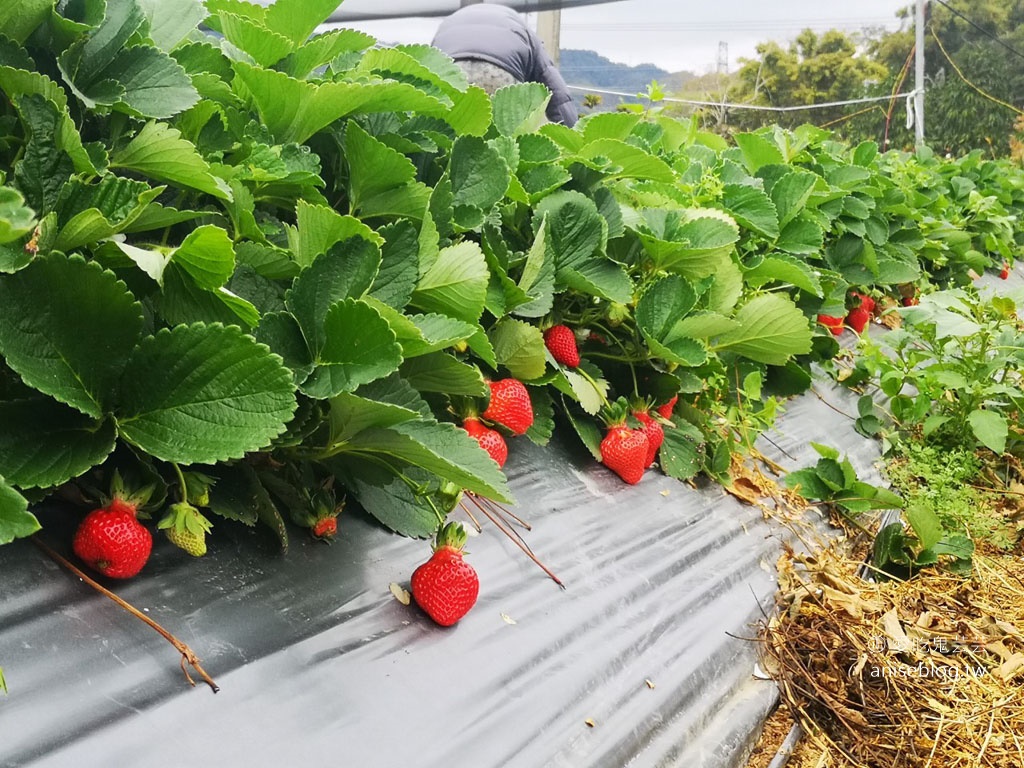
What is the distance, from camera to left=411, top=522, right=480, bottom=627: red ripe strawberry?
3.16 ft

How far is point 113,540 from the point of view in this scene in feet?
2.43

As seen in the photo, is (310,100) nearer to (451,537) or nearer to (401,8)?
(451,537)

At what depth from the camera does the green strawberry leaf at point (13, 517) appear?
0.50 m

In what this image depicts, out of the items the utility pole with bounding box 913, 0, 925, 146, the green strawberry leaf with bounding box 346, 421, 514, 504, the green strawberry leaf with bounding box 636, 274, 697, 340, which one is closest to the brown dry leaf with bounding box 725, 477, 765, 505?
the green strawberry leaf with bounding box 636, 274, 697, 340

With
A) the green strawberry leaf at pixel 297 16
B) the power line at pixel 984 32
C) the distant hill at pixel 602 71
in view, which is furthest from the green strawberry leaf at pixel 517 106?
the power line at pixel 984 32

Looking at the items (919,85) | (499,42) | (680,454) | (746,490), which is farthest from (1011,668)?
(919,85)

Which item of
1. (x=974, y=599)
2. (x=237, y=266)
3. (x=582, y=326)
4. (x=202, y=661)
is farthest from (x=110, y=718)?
(x=974, y=599)

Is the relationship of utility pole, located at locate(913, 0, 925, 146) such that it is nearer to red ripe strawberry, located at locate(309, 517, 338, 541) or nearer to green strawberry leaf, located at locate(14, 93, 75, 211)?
red ripe strawberry, located at locate(309, 517, 338, 541)

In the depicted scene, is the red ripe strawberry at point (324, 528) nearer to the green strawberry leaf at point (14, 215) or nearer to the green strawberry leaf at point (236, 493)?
the green strawberry leaf at point (236, 493)

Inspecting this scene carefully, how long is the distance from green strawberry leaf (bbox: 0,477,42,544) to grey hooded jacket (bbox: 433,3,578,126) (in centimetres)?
303

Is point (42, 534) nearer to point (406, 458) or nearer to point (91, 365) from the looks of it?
point (91, 365)

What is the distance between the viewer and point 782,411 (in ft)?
7.81

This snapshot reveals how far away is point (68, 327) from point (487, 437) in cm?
64

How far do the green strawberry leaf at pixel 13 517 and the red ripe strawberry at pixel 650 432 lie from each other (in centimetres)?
121
